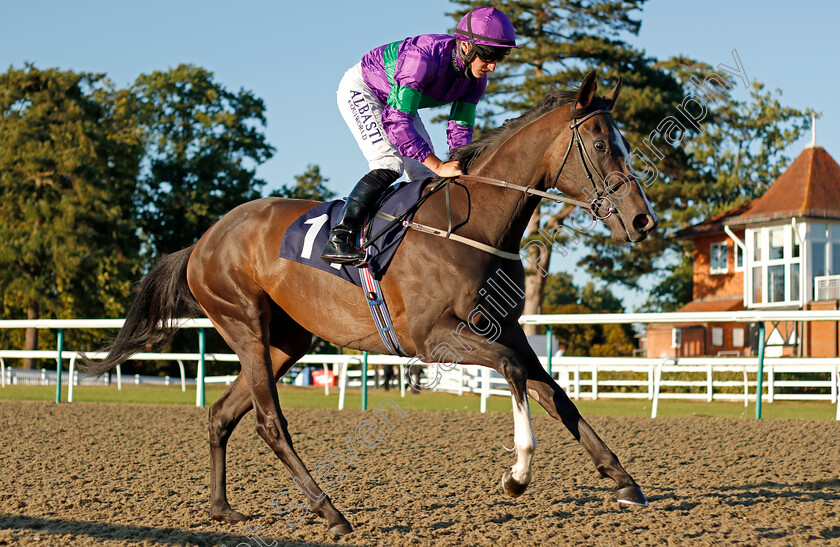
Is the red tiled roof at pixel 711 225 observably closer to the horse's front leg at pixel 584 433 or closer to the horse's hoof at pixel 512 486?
the horse's front leg at pixel 584 433

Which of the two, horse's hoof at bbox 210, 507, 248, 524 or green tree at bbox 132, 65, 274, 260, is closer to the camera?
horse's hoof at bbox 210, 507, 248, 524

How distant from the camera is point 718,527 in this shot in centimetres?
389

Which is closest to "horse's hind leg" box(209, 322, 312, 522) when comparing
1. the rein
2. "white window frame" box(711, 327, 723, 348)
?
the rein

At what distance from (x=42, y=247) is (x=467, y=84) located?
91.1ft

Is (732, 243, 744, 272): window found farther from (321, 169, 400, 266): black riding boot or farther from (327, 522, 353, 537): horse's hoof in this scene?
(327, 522, 353, 537): horse's hoof

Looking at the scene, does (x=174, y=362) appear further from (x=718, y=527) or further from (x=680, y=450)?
(x=718, y=527)

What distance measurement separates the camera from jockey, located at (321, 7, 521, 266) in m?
4.30

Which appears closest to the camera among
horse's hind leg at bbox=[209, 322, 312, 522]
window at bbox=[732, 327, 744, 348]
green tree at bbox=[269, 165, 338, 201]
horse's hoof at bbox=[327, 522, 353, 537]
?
horse's hoof at bbox=[327, 522, 353, 537]

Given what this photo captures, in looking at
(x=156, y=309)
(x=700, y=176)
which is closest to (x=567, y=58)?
(x=700, y=176)

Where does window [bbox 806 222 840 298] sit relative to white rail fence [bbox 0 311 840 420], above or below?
above

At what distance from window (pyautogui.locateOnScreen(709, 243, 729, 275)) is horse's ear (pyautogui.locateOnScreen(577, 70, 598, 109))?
2536 centimetres

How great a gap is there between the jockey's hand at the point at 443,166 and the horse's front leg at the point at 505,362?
80 cm

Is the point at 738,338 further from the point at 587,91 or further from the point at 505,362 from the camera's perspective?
the point at 505,362

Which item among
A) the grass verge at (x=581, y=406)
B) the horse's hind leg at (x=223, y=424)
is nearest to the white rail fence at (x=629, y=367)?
the grass verge at (x=581, y=406)
